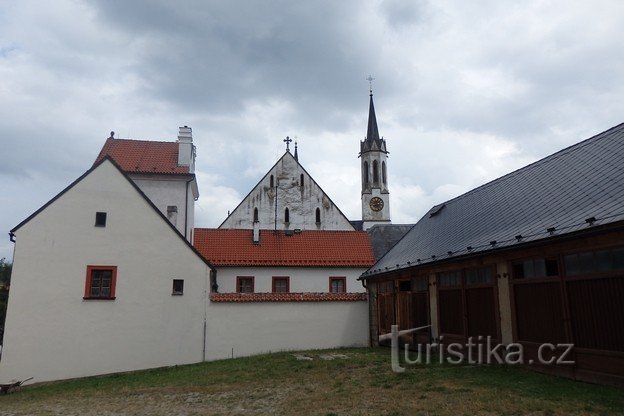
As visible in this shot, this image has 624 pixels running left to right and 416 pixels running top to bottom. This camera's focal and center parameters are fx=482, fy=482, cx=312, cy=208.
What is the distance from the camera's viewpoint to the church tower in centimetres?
5488

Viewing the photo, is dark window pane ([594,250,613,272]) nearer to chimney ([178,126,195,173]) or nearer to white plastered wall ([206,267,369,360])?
white plastered wall ([206,267,369,360])

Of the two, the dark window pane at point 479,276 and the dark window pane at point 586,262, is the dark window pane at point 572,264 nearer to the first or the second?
the dark window pane at point 586,262

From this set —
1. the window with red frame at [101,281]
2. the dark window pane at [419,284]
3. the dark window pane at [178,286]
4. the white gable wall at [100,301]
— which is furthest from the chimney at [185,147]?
the dark window pane at [419,284]

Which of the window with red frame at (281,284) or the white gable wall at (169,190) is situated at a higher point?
the white gable wall at (169,190)

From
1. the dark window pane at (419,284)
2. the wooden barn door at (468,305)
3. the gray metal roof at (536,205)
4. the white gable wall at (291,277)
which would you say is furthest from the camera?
the white gable wall at (291,277)

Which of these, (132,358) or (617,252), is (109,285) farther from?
(617,252)

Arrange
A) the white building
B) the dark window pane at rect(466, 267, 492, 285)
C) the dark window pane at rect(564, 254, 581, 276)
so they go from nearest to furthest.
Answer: the dark window pane at rect(564, 254, 581, 276)
the dark window pane at rect(466, 267, 492, 285)
the white building

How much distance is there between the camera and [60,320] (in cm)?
→ 1822

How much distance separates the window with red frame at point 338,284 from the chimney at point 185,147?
1017 cm

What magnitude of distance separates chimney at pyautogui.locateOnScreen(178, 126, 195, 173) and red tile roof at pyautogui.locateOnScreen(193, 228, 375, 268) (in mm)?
4420

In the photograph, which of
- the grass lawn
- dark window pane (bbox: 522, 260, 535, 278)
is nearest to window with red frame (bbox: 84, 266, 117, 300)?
the grass lawn

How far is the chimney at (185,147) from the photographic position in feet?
89.3

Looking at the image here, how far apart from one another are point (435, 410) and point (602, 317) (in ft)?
13.3

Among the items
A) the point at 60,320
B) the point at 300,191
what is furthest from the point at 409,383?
the point at 300,191
